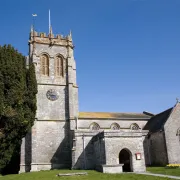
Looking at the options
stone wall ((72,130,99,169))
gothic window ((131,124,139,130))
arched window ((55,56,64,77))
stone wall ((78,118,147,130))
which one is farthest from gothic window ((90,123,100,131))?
arched window ((55,56,64,77))

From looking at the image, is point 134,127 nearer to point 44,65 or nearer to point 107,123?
point 107,123

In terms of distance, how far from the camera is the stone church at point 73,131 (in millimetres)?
30844

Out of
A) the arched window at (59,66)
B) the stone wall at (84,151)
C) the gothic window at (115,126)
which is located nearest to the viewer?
the stone wall at (84,151)

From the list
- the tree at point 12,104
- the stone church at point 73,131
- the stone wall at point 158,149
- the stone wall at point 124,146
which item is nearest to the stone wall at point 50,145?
the stone church at point 73,131

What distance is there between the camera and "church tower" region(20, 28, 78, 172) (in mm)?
37531

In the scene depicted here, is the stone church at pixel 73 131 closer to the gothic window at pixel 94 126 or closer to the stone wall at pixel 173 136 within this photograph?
the stone wall at pixel 173 136

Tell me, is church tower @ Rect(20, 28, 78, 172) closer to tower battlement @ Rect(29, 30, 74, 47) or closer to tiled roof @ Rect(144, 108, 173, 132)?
tower battlement @ Rect(29, 30, 74, 47)

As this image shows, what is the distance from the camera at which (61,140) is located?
128ft

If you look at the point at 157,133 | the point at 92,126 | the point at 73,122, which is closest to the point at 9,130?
the point at 73,122

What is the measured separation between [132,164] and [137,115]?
20.1 metres

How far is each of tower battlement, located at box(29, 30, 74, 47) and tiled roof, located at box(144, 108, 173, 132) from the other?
68.0 ft

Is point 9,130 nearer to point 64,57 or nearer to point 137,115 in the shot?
point 64,57

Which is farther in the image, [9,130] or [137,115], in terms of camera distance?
[137,115]

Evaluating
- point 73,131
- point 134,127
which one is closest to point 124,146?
point 73,131
